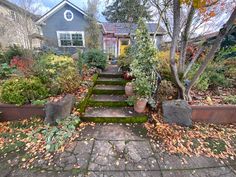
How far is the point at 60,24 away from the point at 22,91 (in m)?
11.1

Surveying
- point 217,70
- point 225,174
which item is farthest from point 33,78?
point 217,70

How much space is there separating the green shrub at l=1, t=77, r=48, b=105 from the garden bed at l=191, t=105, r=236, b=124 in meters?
4.11

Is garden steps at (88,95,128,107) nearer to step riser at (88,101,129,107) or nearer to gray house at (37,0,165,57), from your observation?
step riser at (88,101,129,107)

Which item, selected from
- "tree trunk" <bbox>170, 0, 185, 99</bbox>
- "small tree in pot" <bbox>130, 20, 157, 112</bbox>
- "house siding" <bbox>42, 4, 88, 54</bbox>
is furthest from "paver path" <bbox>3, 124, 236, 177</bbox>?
"house siding" <bbox>42, 4, 88, 54</bbox>

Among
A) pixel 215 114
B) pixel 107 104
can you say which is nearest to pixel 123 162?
pixel 107 104

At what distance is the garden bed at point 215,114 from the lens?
359cm

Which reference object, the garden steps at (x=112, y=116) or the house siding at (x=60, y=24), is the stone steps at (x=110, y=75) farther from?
the house siding at (x=60, y=24)

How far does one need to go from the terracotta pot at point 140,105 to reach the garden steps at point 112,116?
127mm

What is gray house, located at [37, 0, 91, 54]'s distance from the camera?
12.4m

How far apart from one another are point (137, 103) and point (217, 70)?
3.67 m

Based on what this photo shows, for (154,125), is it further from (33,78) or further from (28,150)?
(33,78)

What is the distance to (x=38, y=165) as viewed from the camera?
→ 7.73 ft

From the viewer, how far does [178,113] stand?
3426mm

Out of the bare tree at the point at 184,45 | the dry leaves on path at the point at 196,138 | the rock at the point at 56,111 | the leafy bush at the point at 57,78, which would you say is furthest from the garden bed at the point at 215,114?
the leafy bush at the point at 57,78
